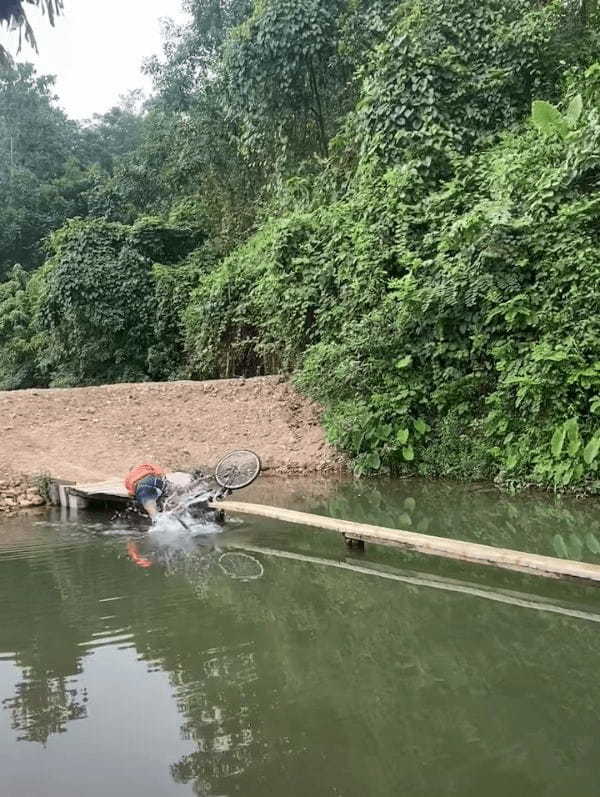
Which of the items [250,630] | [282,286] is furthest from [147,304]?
[250,630]

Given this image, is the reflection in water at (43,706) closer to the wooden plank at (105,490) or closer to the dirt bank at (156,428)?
the wooden plank at (105,490)

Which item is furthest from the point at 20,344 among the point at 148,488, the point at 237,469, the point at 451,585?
the point at 451,585

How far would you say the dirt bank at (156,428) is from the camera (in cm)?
1155

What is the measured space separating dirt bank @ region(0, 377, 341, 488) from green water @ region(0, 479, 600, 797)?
491 cm

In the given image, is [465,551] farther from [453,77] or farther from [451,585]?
[453,77]

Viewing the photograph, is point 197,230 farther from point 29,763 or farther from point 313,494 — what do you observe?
point 29,763

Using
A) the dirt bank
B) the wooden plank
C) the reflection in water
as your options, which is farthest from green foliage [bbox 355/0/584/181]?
the reflection in water

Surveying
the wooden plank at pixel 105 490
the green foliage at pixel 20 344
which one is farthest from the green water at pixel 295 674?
the green foliage at pixel 20 344

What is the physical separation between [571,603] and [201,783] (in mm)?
2906

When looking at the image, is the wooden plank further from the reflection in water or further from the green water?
the reflection in water

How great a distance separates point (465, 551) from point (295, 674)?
1.95 meters

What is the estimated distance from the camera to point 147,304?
730 inches

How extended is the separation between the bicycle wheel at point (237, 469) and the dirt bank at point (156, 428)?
3096mm

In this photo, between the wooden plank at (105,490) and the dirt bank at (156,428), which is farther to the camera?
the dirt bank at (156,428)
